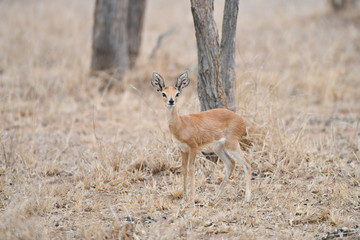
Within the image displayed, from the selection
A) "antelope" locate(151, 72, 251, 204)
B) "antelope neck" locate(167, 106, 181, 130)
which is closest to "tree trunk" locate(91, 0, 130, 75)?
"antelope" locate(151, 72, 251, 204)

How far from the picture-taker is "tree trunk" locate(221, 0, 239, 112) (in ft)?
17.8

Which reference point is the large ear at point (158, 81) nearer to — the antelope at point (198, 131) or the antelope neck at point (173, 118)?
the antelope at point (198, 131)

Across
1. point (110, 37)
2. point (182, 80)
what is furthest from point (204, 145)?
point (110, 37)

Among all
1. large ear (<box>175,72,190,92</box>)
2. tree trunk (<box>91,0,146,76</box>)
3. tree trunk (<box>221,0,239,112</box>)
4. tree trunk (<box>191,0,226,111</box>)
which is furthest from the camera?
tree trunk (<box>91,0,146,76</box>)

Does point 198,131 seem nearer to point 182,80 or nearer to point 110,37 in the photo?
point 182,80

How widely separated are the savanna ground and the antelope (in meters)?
0.39

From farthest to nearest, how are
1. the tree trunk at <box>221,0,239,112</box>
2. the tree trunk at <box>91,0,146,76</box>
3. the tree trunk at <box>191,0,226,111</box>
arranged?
the tree trunk at <box>91,0,146,76</box> < the tree trunk at <box>221,0,239,112</box> < the tree trunk at <box>191,0,226,111</box>

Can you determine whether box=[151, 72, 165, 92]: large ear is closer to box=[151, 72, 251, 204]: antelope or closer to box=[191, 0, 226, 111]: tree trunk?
box=[151, 72, 251, 204]: antelope

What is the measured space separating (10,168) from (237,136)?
2765 millimetres

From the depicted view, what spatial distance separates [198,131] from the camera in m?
4.44

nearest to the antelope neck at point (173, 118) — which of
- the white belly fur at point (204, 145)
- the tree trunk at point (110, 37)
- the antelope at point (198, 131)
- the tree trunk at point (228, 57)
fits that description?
the antelope at point (198, 131)

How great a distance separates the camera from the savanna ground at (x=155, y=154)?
414cm

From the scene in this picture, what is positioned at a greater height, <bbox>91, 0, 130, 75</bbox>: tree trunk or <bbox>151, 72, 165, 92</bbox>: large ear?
<bbox>91, 0, 130, 75</bbox>: tree trunk

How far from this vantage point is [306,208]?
438 centimetres
